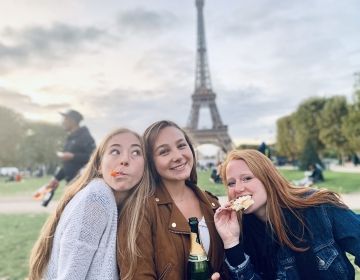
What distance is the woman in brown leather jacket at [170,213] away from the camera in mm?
2523

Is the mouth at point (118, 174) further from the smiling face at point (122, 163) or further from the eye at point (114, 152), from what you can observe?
the eye at point (114, 152)

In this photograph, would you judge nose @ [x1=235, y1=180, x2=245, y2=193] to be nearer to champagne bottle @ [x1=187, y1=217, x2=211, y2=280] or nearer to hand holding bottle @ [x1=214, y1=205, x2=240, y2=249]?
hand holding bottle @ [x1=214, y1=205, x2=240, y2=249]

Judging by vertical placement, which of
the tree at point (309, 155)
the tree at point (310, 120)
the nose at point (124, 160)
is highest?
the tree at point (310, 120)

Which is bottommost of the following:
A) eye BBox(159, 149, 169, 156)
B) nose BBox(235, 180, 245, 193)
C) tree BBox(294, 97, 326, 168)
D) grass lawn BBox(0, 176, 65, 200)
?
grass lawn BBox(0, 176, 65, 200)

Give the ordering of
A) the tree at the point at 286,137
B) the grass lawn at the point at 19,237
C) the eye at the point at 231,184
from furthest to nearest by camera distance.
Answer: the tree at the point at 286,137 < the grass lawn at the point at 19,237 < the eye at the point at 231,184

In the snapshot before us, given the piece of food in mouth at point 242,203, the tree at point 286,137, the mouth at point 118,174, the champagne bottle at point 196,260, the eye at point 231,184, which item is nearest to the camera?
the champagne bottle at point 196,260

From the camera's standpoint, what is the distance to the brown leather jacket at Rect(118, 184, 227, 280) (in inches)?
98.6

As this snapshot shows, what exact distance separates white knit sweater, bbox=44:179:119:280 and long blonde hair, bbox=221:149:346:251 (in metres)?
0.95

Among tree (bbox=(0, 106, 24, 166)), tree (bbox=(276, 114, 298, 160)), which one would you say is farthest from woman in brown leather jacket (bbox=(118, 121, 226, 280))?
tree (bbox=(0, 106, 24, 166))

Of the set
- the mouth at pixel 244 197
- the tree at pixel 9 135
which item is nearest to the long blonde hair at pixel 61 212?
the mouth at pixel 244 197

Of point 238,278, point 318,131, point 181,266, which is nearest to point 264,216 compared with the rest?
point 238,278

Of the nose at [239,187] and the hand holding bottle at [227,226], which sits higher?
the nose at [239,187]

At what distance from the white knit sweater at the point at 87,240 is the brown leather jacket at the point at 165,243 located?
78mm

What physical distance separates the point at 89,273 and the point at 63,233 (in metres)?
0.28
